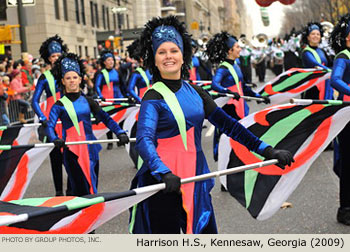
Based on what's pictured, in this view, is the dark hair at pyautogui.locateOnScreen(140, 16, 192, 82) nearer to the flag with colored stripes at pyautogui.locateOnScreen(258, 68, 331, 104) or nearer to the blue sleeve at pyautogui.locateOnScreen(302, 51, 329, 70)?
the flag with colored stripes at pyautogui.locateOnScreen(258, 68, 331, 104)

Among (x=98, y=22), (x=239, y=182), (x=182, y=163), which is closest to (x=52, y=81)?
(x=239, y=182)

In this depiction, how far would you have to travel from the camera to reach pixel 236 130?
3709 mm

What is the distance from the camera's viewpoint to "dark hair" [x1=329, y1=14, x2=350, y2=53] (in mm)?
5414

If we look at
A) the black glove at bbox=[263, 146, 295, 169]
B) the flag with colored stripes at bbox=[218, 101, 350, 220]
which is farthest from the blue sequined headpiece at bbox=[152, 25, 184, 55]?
the flag with colored stripes at bbox=[218, 101, 350, 220]

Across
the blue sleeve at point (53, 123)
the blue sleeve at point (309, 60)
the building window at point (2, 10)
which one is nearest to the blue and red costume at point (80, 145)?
the blue sleeve at point (53, 123)

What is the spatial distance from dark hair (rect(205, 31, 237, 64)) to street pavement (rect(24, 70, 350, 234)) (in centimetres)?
165

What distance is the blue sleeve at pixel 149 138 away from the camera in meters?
3.18

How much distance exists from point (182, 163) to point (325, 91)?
19.3ft

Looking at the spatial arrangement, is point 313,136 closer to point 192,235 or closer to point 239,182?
point 239,182

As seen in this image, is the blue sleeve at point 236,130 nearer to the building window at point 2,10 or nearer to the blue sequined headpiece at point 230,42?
the blue sequined headpiece at point 230,42

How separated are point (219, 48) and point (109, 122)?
9.78ft

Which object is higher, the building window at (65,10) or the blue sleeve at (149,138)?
the building window at (65,10)

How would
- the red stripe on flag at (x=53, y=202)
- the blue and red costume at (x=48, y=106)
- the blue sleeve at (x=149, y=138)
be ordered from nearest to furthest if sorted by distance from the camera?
the red stripe on flag at (x=53, y=202) → the blue sleeve at (x=149, y=138) → the blue and red costume at (x=48, y=106)

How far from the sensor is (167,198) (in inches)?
136
